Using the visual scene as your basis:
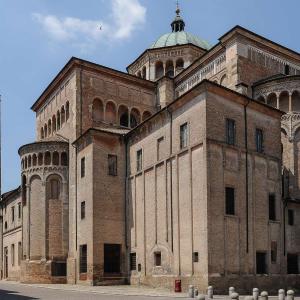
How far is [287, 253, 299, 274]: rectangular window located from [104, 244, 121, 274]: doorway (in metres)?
11.4

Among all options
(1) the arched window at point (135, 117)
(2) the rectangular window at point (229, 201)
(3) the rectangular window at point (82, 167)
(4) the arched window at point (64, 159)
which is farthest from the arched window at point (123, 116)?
(2) the rectangular window at point (229, 201)

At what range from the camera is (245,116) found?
1227 inches

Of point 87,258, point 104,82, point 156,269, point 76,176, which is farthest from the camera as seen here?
point 104,82

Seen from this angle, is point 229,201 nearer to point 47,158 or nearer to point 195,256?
point 195,256

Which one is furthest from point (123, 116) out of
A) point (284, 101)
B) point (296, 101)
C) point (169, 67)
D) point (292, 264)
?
point (292, 264)

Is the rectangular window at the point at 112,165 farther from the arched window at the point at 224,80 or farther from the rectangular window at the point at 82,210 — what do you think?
the arched window at the point at 224,80

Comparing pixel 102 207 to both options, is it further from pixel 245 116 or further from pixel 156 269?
pixel 245 116

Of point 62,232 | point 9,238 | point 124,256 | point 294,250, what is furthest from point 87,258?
point 9,238

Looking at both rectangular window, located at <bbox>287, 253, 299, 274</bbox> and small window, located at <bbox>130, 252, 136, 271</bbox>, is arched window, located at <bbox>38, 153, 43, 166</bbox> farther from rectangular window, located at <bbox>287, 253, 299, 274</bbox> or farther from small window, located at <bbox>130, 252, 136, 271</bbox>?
rectangular window, located at <bbox>287, 253, 299, 274</bbox>

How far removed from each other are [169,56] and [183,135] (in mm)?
22558

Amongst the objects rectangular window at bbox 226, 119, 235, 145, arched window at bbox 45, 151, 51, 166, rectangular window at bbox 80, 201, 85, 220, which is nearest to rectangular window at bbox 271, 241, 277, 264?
rectangular window at bbox 226, 119, 235, 145

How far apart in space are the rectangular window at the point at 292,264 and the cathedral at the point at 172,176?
77 millimetres

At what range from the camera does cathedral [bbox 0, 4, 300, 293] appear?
95.5ft

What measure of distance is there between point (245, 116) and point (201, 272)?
9534mm
